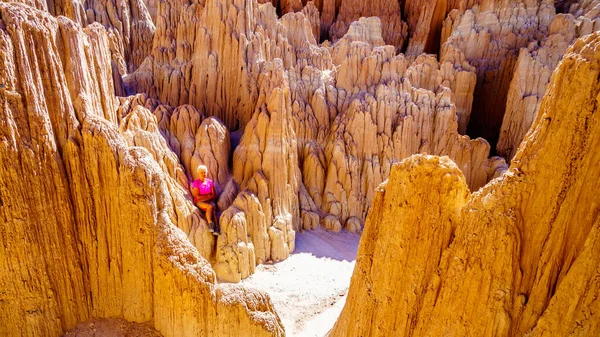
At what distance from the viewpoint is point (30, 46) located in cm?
544

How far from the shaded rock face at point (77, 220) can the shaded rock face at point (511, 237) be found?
3.22m

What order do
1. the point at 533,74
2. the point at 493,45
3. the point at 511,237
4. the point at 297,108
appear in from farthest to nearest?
the point at 493,45
the point at 533,74
the point at 297,108
the point at 511,237

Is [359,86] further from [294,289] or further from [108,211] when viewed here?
[108,211]

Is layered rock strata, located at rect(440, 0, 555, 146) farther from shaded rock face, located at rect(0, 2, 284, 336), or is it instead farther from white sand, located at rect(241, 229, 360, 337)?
shaded rock face, located at rect(0, 2, 284, 336)

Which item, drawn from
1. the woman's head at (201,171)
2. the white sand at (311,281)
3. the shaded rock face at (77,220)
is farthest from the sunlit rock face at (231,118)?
the woman's head at (201,171)

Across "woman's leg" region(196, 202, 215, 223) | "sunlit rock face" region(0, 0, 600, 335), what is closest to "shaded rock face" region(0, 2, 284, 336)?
"sunlit rock face" region(0, 0, 600, 335)

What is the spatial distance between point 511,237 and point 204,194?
8.16 meters

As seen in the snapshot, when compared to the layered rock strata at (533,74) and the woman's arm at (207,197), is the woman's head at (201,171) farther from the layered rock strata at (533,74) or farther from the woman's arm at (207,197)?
the layered rock strata at (533,74)

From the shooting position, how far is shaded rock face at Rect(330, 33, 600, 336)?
139 inches

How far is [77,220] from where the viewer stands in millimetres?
6066

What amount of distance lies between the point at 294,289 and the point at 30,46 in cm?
787

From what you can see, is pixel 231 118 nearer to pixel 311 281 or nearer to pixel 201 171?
pixel 201 171

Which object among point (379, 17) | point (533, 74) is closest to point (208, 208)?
point (533, 74)

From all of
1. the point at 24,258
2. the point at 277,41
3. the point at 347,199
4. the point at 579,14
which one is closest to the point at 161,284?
the point at 24,258
